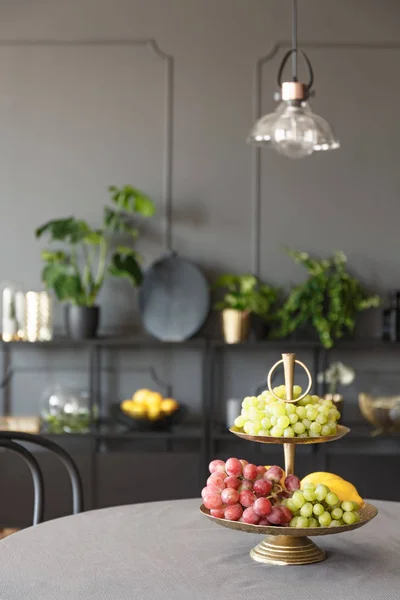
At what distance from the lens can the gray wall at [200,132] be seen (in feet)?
14.5

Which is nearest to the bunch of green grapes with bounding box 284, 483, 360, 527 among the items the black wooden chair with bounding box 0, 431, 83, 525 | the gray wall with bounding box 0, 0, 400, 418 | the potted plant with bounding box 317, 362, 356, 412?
the black wooden chair with bounding box 0, 431, 83, 525

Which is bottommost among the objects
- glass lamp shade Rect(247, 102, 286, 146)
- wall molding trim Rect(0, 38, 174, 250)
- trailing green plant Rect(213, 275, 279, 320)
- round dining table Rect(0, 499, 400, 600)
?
round dining table Rect(0, 499, 400, 600)

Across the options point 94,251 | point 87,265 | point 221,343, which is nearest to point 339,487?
point 221,343

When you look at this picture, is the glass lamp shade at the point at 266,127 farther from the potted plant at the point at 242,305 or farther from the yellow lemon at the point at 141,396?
the yellow lemon at the point at 141,396

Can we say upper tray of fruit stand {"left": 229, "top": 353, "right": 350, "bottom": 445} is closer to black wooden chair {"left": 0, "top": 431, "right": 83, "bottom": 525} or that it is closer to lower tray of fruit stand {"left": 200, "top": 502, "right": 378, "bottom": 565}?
lower tray of fruit stand {"left": 200, "top": 502, "right": 378, "bottom": 565}

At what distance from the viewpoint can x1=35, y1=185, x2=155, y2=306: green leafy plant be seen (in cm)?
413

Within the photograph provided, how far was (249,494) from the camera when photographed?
1522 millimetres

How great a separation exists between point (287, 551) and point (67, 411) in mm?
2705

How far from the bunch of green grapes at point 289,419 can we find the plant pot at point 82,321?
258 cm

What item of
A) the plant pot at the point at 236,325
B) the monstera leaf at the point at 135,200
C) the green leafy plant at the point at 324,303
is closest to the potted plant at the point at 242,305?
the plant pot at the point at 236,325

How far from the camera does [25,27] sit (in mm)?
4434

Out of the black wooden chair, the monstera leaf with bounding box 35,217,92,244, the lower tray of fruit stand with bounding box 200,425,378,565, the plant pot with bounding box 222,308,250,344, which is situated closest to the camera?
the lower tray of fruit stand with bounding box 200,425,378,565

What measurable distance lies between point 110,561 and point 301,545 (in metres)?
0.37

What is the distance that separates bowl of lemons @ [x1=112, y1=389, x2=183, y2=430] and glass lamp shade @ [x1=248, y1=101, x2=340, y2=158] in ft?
6.54
